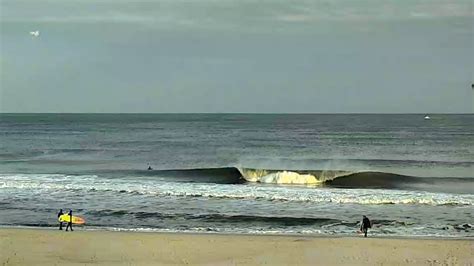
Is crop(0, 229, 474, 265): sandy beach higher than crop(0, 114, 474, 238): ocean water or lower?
lower

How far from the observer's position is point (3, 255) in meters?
13.9

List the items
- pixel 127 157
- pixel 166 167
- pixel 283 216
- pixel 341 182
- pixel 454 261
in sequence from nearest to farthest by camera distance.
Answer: pixel 454 261
pixel 283 216
pixel 341 182
pixel 166 167
pixel 127 157

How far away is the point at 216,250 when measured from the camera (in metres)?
14.6

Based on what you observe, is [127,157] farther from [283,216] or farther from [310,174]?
[283,216]

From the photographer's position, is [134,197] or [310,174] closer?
[134,197]

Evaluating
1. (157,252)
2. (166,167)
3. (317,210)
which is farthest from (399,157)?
(157,252)

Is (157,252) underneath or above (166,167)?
underneath

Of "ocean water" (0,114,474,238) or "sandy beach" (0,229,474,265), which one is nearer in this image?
"sandy beach" (0,229,474,265)

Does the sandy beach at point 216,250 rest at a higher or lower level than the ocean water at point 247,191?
lower

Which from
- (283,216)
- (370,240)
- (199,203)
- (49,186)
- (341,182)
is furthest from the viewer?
(341,182)

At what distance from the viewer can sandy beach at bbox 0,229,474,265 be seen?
13.5 metres

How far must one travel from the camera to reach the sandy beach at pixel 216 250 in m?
13.5

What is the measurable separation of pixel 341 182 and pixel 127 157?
19.3 m

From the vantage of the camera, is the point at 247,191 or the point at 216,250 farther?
the point at 247,191
